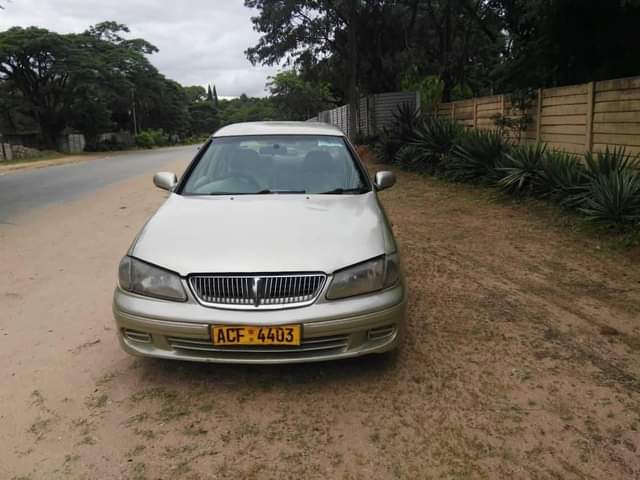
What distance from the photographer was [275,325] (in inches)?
112

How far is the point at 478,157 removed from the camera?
34.7 feet

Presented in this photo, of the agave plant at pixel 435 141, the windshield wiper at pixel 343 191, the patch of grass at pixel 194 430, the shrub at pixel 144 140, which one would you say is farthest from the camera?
the shrub at pixel 144 140

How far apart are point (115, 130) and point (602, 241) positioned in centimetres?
5389

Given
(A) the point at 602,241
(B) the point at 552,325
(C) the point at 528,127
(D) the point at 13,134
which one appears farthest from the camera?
(D) the point at 13,134

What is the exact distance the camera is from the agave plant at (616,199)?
634 cm

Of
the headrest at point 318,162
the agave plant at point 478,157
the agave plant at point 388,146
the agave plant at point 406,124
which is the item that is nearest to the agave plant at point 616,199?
the agave plant at point 478,157

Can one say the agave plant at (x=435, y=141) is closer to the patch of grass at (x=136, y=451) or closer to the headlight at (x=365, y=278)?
the headlight at (x=365, y=278)

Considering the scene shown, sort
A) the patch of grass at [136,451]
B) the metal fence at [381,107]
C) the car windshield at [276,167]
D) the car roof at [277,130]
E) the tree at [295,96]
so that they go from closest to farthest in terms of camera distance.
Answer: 1. the patch of grass at [136,451]
2. the car windshield at [276,167]
3. the car roof at [277,130]
4. the metal fence at [381,107]
5. the tree at [295,96]

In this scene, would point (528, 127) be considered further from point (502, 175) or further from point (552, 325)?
point (552, 325)

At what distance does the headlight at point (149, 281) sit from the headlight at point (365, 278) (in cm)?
84

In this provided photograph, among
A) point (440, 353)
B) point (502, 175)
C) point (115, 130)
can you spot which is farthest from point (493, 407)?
point (115, 130)

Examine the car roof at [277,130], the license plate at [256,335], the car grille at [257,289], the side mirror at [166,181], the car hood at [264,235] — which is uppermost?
the car roof at [277,130]

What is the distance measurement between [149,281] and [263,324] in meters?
0.73

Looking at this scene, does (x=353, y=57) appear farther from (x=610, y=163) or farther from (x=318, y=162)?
(x=318, y=162)
